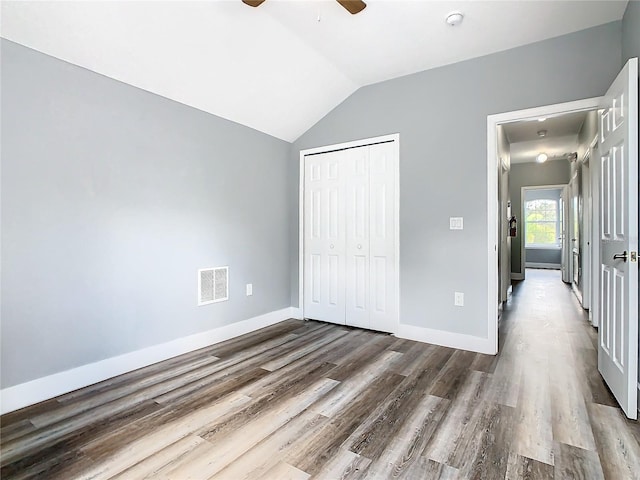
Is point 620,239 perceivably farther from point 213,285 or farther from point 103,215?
point 103,215

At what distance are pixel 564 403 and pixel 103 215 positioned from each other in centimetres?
345

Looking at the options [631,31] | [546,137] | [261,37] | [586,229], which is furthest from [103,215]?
[546,137]

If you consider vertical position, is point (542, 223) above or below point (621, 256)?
above

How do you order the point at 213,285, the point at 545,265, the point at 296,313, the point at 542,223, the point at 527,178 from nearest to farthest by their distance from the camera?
the point at 213,285, the point at 296,313, the point at 527,178, the point at 545,265, the point at 542,223

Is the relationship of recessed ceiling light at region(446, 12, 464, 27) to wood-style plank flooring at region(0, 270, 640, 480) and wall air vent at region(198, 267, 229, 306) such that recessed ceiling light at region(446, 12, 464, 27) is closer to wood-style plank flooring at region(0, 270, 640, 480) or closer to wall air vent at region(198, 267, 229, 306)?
wood-style plank flooring at region(0, 270, 640, 480)

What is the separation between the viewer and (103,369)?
2.52 meters

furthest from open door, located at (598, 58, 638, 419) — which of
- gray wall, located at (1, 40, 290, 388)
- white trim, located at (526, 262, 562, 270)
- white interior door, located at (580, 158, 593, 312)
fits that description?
white trim, located at (526, 262, 562, 270)

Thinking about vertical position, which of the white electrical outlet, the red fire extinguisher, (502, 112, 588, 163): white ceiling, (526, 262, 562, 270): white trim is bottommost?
(526, 262, 562, 270): white trim

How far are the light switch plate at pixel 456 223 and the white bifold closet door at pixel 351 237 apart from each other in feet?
1.98

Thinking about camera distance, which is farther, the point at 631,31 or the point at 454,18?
the point at 454,18

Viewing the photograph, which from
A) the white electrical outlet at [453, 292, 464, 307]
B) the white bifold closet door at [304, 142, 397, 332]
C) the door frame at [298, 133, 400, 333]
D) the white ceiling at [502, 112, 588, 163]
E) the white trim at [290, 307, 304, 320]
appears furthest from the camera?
the white ceiling at [502, 112, 588, 163]

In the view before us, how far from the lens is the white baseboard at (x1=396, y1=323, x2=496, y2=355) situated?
3113 millimetres

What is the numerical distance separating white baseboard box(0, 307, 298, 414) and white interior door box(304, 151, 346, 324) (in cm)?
98

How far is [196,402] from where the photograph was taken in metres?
2.21
